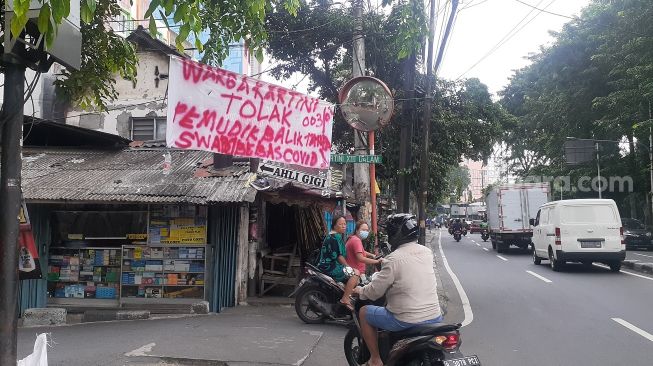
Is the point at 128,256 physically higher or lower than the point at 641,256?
higher

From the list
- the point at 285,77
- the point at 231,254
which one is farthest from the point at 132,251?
the point at 285,77

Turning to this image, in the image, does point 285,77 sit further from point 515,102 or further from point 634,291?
point 515,102

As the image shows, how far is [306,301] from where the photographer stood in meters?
8.02

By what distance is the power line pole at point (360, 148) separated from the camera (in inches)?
397

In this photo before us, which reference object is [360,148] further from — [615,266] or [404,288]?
[615,266]

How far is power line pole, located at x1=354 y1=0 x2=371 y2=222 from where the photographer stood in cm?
1009

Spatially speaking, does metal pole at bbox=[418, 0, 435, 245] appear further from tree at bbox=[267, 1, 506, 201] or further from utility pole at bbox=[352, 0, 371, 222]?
tree at bbox=[267, 1, 506, 201]

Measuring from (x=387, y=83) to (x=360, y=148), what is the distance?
8.88m

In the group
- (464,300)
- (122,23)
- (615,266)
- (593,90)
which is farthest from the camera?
(593,90)

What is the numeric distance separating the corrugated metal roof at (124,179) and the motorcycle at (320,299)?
5.65 ft

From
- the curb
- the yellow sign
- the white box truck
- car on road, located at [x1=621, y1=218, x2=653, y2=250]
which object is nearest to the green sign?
the yellow sign

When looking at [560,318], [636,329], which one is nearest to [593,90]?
[560,318]

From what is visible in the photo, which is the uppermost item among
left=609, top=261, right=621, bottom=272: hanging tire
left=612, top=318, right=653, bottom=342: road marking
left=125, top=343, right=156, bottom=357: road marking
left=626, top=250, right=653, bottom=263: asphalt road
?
left=609, top=261, right=621, bottom=272: hanging tire

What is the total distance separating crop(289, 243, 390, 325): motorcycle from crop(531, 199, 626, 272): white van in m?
9.46
